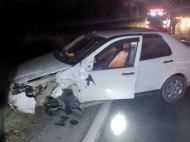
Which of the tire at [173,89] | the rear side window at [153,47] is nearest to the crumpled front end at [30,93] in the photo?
the rear side window at [153,47]

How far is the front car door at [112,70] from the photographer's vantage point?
479 centimetres

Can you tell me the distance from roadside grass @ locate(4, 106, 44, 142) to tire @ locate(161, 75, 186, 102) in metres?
2.58

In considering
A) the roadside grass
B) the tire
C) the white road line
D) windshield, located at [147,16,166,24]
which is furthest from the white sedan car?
windshield, located at [147,16,166,24]

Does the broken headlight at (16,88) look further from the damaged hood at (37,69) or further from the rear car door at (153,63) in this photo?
the rear car door at (153,63)

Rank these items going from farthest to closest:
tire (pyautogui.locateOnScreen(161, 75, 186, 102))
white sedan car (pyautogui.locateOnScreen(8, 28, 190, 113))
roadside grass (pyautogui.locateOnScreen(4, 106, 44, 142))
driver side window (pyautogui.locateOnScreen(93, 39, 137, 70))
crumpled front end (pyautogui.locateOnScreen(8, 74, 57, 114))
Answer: tire (pyautogui.locateOnScreen(161, 75, 186, 102))
driver side window (pyautogui.locateOnScreen(93, 39, 137, 70))
white sedan car (pyautogui.locateOnScreen(8, 28, 190, 113))
crumpled front end (pyautogui.locateOnScreen(8, 74, 57, 114))
roadside grass (pyautogui.locateOnScreen(4, 106, 44, 142))

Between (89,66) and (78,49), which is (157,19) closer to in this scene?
(78,49)

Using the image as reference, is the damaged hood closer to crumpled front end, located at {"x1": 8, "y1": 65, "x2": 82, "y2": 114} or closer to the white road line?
crumpled front end, located at {"x1": 8, "y1": 65, "x2": 82, "y2": 114}

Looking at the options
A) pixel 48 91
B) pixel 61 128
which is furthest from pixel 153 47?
pixel 61 128

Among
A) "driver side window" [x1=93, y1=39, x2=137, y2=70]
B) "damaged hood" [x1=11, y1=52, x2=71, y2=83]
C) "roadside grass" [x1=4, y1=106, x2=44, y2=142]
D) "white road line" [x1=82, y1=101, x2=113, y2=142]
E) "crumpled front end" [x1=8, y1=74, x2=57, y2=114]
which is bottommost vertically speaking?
"white road line" [x1=82, y1=101, x2=113, y2=142]

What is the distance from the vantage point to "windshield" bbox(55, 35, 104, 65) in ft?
16.5

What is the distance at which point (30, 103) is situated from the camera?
4.63 m

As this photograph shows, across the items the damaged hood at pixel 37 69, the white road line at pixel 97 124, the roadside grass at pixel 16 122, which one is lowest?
the white road line at pixel 97 124

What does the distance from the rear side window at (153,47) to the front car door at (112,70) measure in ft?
0.53

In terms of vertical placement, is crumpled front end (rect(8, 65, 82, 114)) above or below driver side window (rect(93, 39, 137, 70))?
below
